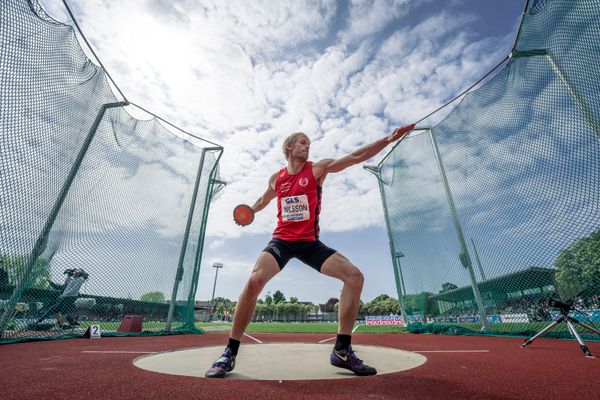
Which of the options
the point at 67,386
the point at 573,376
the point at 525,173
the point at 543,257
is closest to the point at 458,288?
the point at 543,257

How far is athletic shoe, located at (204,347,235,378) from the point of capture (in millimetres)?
2068

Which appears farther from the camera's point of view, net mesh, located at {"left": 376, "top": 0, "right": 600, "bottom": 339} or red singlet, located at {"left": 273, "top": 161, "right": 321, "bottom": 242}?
net mesh, located at {"left": 376, "top": 0, "right": 600, "bottom": 339}

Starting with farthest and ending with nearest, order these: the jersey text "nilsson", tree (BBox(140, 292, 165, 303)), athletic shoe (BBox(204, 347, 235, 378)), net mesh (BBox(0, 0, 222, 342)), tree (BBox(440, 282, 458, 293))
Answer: tree (BBox(440, 282, 458, 293)) < tree (BBox(140, 292, 165, 303)) < net mesh (BBox(0, 0, 222, 342)) < the jersey text "nilsson" < athletic shoe (BBox(204, 347, 235, 378))

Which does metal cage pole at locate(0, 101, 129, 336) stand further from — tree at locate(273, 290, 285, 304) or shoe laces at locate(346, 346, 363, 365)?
tree at locate(273, 290, 285, 304)

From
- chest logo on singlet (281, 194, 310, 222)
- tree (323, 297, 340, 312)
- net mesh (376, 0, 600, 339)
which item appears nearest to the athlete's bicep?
chest logo on singlet (281, 194, 310, 222)

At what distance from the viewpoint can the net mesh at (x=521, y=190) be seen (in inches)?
172

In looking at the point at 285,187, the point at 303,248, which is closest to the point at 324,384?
the point at 303,248

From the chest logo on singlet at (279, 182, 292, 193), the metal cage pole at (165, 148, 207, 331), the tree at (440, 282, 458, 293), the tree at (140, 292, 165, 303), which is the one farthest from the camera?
the metal cage pole at (165, 148, 207, 331)

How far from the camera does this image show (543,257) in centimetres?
517

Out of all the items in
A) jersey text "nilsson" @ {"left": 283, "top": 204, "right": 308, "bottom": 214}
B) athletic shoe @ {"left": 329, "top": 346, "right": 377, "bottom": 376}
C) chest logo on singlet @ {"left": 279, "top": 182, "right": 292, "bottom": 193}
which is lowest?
athletic shoe @ {"left": 329, "top": 346, "right": 377, "bottom": 376}

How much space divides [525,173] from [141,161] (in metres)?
8.18

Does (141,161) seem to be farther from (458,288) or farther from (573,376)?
(458,288)

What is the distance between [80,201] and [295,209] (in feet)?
15.6

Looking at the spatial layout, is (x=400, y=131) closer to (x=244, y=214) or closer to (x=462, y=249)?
(x=244, y=214)
